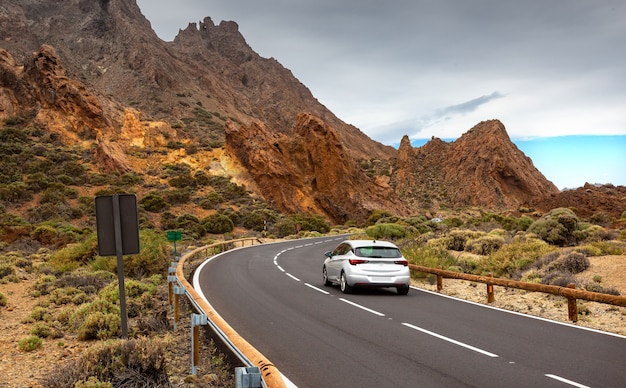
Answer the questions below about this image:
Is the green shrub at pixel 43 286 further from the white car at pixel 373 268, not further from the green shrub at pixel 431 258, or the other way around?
the green shrub at pixel 431 258

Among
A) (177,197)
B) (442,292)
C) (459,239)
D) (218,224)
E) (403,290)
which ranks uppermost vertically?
(177,197)

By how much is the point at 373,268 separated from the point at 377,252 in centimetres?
56

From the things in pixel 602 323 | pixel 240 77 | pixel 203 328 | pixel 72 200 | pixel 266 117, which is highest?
pixel 240 77

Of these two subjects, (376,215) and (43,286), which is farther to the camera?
(376,215)

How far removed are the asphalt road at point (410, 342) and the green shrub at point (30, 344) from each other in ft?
10.9

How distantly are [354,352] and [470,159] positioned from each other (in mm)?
86366

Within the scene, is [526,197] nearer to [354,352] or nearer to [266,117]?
[266,117]

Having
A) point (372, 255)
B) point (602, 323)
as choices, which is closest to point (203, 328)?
point (372, 255)

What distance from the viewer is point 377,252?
45.7ft

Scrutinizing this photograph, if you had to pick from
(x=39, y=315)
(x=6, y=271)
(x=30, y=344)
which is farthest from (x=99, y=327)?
(x=6, y=271)

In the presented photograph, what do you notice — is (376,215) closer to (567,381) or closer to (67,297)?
(67,297)

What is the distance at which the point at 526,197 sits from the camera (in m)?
84.8

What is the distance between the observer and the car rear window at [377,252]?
13797 millimetres

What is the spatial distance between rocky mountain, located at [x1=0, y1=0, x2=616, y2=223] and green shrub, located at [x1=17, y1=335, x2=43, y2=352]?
4750 centimetres
